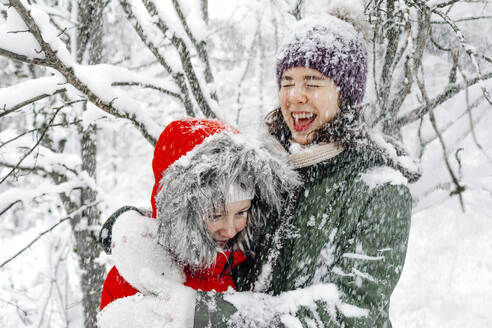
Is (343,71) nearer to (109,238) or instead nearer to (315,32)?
(315,32)

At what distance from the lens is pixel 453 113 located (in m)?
2.08

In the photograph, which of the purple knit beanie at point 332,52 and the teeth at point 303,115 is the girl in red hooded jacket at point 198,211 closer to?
the teeth at point 303,115

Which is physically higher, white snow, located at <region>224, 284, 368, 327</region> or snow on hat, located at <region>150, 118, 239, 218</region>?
snow on hat, located at <region>150, 118, 239, 218</region>

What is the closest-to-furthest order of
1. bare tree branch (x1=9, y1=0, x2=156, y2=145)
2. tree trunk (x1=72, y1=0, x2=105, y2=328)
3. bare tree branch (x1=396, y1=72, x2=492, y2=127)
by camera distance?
bare tree branch (x1=9, y1=0, x2=156, y2=145)
bare tree branch (x1=396, y1=72, x2=492, y2=127)
tree trunk (x1=72, y1=0, x2=105, y2=328)

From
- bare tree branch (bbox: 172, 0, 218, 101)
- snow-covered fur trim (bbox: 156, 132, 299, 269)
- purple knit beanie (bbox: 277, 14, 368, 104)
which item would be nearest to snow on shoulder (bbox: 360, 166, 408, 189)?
snow-covered fur trim (bbox: 156, 132, 299, 269)

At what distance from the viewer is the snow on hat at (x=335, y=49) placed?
5.61 ft

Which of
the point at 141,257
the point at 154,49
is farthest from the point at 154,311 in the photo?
the point at 154,49

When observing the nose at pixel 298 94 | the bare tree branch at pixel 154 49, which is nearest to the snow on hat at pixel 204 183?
the nose at pixel 298 94

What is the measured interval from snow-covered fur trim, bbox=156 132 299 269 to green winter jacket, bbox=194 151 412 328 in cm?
17

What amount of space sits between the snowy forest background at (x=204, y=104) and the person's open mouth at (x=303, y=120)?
41 centimetres

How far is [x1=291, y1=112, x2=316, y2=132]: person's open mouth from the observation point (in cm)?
170

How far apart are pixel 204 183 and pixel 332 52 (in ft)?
2.71

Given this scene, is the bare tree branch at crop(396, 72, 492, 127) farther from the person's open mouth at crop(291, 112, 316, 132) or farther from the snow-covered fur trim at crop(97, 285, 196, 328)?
the snow-covered fur trim at crop(97, 285, 196, 328)

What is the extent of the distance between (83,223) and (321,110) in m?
2.65
